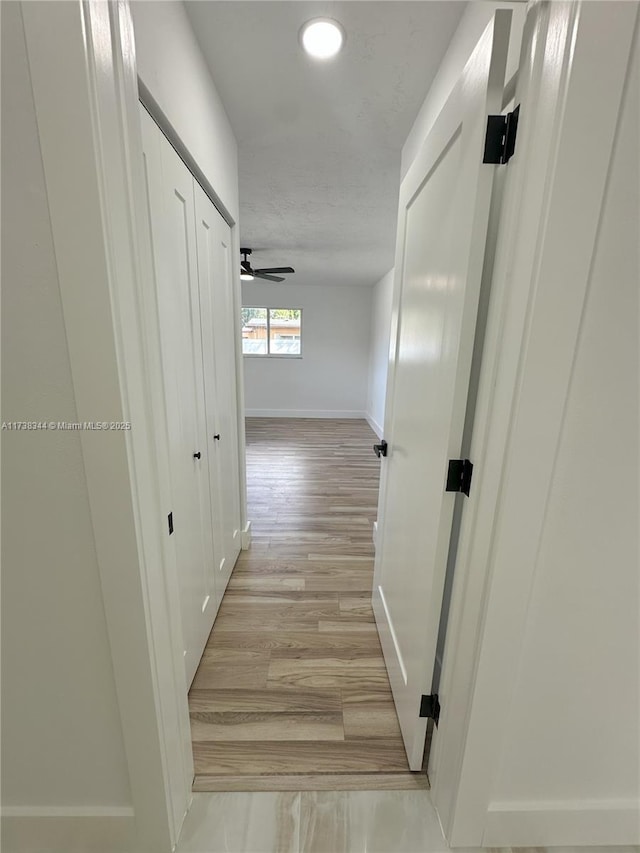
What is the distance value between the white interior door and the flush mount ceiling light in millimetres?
527

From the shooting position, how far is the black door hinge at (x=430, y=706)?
1.08 m

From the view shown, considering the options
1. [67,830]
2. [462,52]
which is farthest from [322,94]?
[67,830]

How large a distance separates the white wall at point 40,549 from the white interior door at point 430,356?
88cm

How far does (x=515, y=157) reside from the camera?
0.69 meters

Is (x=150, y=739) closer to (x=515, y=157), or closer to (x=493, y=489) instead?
(x=493, y=489)

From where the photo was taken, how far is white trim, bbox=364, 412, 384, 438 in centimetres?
542

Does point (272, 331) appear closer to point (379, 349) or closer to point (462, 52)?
point (379, 349)

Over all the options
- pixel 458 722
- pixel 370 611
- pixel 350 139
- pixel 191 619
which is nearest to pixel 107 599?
pixel 191 619

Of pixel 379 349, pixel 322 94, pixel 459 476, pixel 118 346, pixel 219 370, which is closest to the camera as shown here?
pixel 118 346

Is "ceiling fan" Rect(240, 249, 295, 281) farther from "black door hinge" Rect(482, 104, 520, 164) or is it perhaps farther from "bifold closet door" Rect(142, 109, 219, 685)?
"black door hinge" Rect(482, 104, 520, 164)

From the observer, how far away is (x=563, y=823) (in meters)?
0.99

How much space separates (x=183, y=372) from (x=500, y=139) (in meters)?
1.16

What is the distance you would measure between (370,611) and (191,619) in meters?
1.00

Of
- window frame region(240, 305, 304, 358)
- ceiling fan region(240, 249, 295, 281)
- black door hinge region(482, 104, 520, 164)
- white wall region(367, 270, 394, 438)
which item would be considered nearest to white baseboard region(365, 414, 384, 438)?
white wall region(367, 270, 394, 438)
